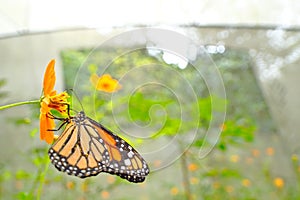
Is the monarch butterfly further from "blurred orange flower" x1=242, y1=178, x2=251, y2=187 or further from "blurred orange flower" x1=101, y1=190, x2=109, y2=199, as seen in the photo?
"blurred orange flower" x1=242, y1=178, x2=251, y2=187

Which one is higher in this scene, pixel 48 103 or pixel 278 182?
pixel 278 182

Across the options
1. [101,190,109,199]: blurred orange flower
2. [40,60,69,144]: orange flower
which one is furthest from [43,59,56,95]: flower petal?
[101,190,109,199]: blurred orange flower

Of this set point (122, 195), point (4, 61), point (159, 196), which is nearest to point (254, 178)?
point (159, 196)

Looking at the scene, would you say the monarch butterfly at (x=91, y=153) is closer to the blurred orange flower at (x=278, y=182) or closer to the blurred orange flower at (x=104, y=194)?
the blurred orange flower at (x=104, y=194)

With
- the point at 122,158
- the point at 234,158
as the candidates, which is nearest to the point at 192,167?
the point at 234,158

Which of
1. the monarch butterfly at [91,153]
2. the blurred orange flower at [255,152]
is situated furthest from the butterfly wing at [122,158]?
the blurred orange flower at [255,152]

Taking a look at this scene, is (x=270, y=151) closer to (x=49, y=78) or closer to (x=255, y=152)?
(x=255, y=152)
